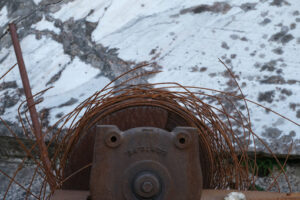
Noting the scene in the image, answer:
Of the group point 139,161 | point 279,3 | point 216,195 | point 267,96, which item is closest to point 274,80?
point 267,96

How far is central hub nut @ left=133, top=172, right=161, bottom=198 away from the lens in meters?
1.25

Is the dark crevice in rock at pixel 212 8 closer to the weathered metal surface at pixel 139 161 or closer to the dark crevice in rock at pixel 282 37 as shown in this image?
the dark crevice in rock at pixel 282 37

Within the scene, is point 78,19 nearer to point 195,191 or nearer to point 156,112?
point 156,112

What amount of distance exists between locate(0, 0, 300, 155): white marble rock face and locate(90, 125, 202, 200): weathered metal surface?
90cm

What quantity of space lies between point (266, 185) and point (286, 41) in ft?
2.42

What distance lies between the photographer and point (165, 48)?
2.34m


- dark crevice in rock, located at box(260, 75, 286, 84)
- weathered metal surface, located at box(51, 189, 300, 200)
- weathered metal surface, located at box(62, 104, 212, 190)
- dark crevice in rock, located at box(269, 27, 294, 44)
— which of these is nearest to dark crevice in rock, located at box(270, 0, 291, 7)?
dark crevice in rock, located at box(269, 27, 294, 44)

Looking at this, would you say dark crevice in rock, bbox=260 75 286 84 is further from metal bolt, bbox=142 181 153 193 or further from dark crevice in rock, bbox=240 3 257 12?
metal bolt, bbox=142 181 153 193

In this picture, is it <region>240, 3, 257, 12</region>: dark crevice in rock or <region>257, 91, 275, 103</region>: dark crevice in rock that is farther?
<region>240, 3, 257, 12</region>: dark crevice in rock

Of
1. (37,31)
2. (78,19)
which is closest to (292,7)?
(78,19)

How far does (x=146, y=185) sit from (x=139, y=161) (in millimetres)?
71

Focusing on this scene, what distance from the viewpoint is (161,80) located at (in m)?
2.25

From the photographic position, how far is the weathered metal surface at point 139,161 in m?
1.27

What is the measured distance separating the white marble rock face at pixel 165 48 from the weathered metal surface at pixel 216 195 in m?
0.73
